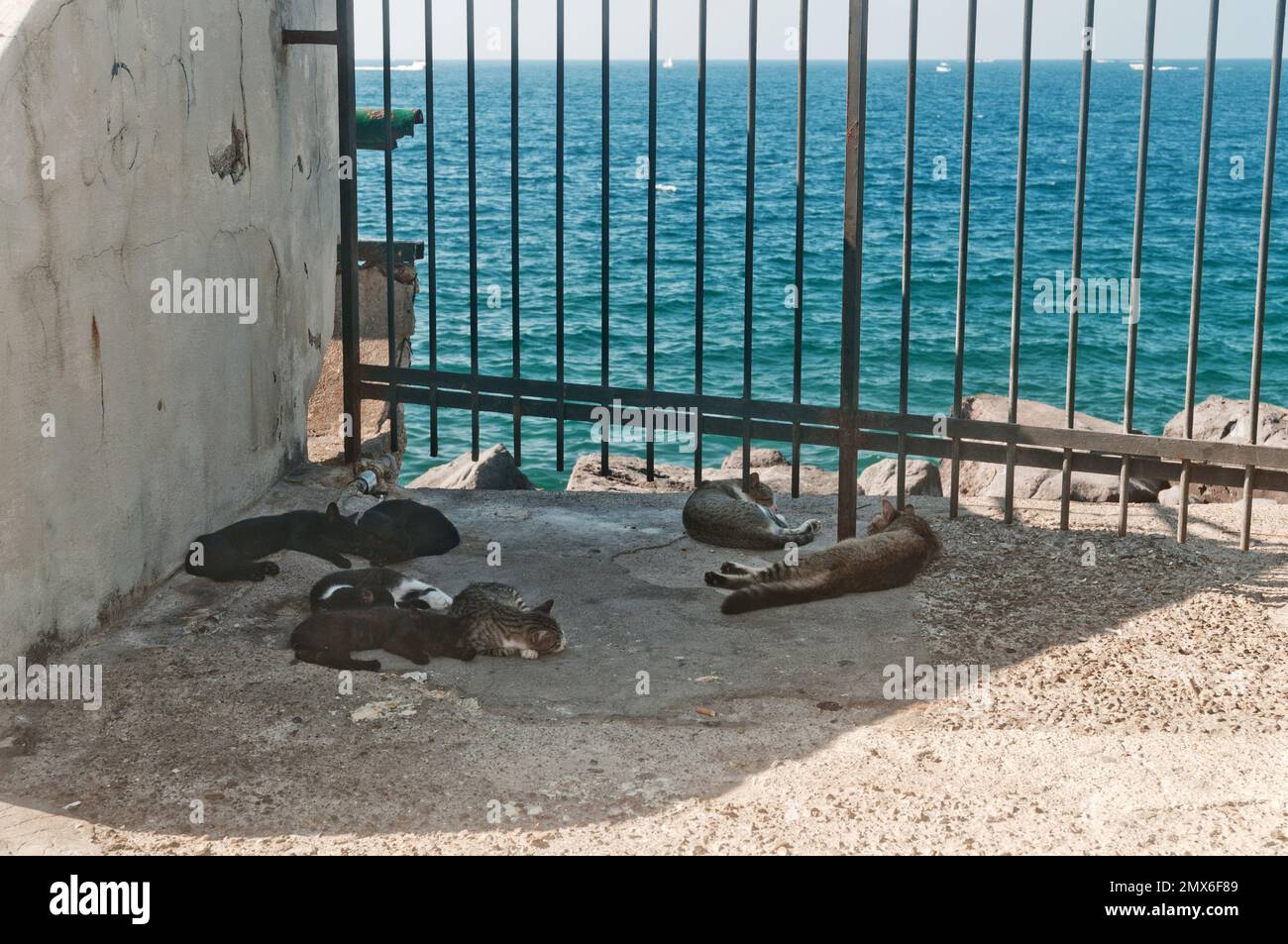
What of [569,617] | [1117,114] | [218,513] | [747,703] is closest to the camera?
[747,703]

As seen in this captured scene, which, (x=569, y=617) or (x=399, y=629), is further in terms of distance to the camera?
(x=569, y=617)

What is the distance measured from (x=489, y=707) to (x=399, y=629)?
2.17 ft

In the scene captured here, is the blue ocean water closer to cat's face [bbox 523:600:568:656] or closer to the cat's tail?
the cat's tail

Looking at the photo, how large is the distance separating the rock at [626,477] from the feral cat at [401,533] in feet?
11.9

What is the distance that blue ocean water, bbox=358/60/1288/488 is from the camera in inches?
1026

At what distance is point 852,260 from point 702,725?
2824 millimetres

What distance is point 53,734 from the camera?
5.12m

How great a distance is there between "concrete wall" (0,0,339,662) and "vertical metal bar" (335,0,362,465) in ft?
0.87

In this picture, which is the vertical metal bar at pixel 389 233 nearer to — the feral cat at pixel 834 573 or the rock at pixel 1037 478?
the feral cat at pixel 834 573

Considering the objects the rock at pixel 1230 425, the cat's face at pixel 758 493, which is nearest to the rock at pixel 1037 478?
the rock at pixel 1230 425

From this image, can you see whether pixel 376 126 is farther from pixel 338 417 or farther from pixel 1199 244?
pixel 1199 244
